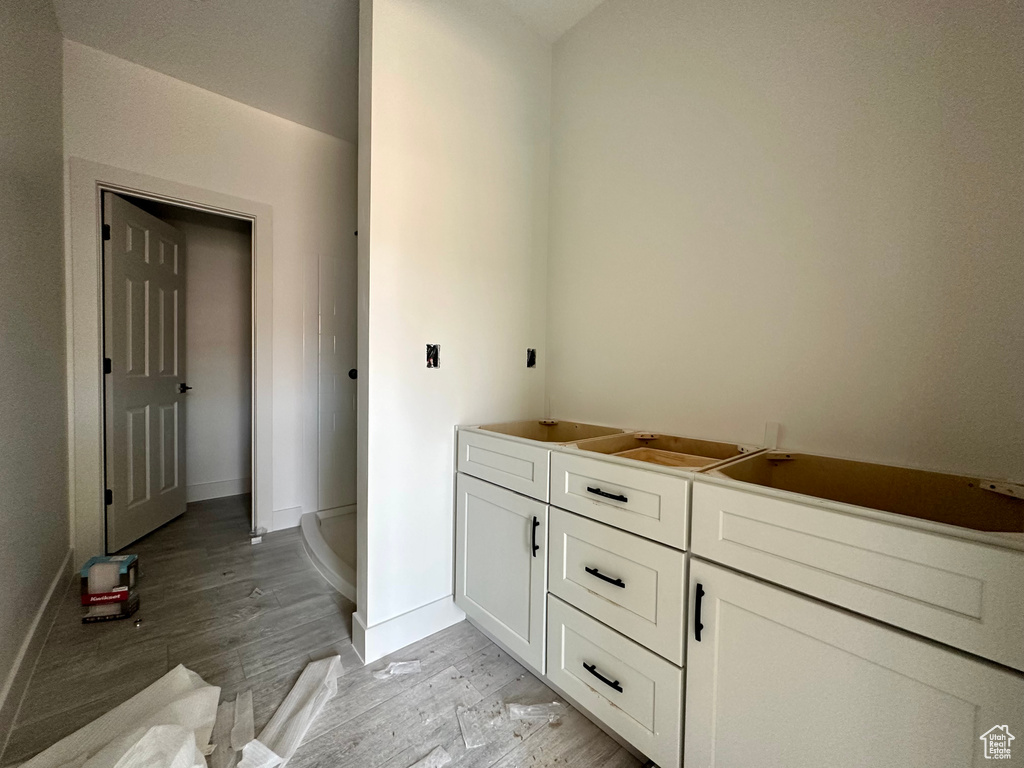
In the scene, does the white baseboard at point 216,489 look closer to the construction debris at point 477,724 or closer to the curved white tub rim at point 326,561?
the curved white tub rim at point 326,561

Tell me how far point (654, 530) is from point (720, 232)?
44.3 inches

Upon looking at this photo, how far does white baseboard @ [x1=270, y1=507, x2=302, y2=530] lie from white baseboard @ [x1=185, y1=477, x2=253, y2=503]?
0.70 meters

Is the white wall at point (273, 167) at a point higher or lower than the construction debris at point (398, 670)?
higher

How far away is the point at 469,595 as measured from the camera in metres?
1.68

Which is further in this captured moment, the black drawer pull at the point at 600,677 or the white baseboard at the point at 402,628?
the white baseboard at the point at 402,628

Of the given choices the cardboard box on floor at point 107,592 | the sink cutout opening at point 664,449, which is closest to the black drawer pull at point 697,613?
the sink cutout opening at point 664,449

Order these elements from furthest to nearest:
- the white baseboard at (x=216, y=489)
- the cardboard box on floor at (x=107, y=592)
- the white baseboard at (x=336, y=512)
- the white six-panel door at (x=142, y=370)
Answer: the white baseboard at (x=216, y=489)
the white baseboard at (x=336, y=512)
the white six-panel door at (x=142, y=370)
the cardboard box on floor at (x=107, y=592)

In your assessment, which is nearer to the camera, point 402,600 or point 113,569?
point 402,600

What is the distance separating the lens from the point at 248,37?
6.61 ft

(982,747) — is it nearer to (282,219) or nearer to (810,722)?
(810,722)

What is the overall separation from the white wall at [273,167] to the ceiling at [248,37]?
5.6 inches

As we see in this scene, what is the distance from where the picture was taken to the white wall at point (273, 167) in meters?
2.16

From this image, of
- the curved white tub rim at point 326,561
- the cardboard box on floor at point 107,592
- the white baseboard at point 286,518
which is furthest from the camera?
the white baseboard at point 286,518

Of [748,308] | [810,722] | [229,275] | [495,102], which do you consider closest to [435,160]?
[495,102]
